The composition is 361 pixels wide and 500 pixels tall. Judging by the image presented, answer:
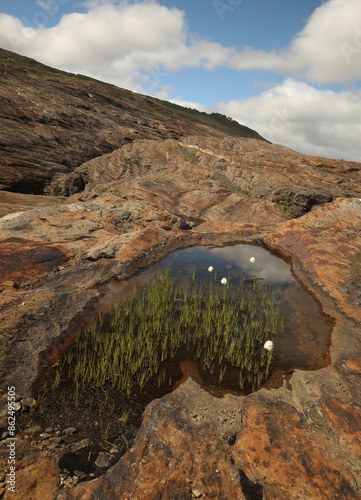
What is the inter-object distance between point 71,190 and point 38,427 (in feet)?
82.4

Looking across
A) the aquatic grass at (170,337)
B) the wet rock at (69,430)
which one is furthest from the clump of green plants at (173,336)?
the wet rock at (69,430)

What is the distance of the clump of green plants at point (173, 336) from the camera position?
413 centimetres

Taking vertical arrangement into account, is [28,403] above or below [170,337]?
below

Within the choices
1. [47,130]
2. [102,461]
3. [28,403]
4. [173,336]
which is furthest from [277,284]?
[47,130]

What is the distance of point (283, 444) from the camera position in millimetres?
2828

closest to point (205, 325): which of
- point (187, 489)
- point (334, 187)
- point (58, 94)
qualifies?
point (187, 489)

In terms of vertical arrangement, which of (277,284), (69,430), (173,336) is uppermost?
(277,284)

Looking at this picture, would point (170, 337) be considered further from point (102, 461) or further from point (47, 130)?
point (47, 130)

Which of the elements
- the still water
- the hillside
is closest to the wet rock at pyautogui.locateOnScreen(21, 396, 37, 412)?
the still water

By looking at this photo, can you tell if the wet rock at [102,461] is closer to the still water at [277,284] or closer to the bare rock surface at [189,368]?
the bare rock surface at [189,368]

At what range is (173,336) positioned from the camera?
205 inches

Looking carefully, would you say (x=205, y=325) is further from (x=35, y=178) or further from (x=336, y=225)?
(x=35, y=178)

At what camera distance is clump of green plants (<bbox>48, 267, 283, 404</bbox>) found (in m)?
4.13

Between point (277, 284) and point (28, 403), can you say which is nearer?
point (28, 403)
